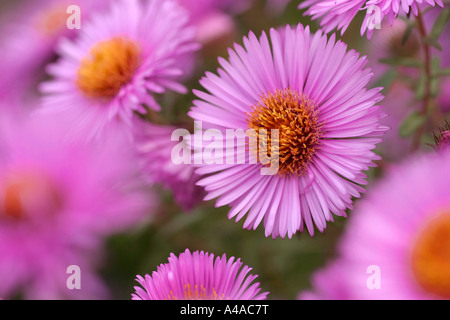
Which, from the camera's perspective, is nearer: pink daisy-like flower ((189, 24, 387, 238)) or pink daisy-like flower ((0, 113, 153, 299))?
pink daisy-like flower ((189, 24, 387, 238))

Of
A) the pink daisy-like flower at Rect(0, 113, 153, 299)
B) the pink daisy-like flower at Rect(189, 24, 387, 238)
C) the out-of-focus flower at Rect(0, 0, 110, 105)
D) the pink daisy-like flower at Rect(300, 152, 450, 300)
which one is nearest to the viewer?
the pink daisy-like flower at Rect(300, 152, 450, 300)

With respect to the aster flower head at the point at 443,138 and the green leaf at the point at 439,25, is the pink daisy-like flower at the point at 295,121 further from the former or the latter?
the green leaf at the point at 439,25

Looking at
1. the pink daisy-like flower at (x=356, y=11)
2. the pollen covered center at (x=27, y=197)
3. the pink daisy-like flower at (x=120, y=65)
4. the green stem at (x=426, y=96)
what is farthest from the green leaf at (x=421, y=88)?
the pollen covered center at (x=27, y=197)

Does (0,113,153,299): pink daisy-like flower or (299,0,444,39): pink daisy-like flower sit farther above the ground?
(299,0,444,39): pink daisy-like flower

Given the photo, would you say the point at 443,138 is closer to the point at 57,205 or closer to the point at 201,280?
the point at 201,280

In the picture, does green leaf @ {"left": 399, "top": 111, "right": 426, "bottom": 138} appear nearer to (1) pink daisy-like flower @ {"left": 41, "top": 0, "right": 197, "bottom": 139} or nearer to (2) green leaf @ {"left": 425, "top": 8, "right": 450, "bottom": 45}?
(2) green leaf @ {"left": 425, "top": 8, "right": 450, "bottom": 45}

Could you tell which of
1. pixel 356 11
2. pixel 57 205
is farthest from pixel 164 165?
pixel 356 11

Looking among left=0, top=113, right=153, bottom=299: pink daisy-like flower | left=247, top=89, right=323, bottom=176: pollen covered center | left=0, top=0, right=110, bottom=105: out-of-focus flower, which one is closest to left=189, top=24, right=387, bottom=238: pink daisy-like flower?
left=247, top=89, right=323, bottom=176: pollen covered center
